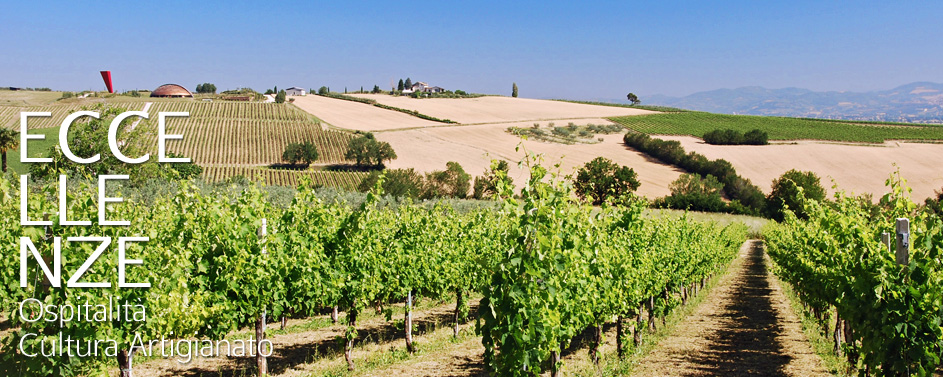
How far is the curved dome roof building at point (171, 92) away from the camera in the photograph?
307ft

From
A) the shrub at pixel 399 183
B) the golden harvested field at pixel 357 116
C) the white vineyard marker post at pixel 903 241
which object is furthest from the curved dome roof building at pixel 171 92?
the white vineyard marker post at pixel 903 241

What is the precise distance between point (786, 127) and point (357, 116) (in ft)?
201

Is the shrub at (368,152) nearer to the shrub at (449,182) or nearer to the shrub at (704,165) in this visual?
the shrub at (449,182)

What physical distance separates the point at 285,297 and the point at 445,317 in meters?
7.04

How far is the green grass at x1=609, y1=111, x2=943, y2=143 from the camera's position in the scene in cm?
8131

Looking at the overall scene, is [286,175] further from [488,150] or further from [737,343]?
[737,343]

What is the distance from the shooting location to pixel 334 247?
1029cm

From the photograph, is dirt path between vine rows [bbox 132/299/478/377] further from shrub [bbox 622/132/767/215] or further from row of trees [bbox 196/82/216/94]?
row of trees [bbox 196/82/216/94]

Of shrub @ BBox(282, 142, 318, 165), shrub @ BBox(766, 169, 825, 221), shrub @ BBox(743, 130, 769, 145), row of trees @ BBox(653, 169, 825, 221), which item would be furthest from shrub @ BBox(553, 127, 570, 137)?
shrub @ BBox(282, 142, 318, 165)

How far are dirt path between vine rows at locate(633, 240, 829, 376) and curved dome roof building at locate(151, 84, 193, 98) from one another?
303ft

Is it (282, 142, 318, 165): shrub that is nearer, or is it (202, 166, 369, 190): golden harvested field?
(202, 166, 369, 190): golden harvested field

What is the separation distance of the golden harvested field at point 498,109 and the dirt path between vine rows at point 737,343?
221 feet

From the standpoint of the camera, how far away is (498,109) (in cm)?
9925

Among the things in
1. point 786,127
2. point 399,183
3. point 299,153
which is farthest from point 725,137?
point 299,153
